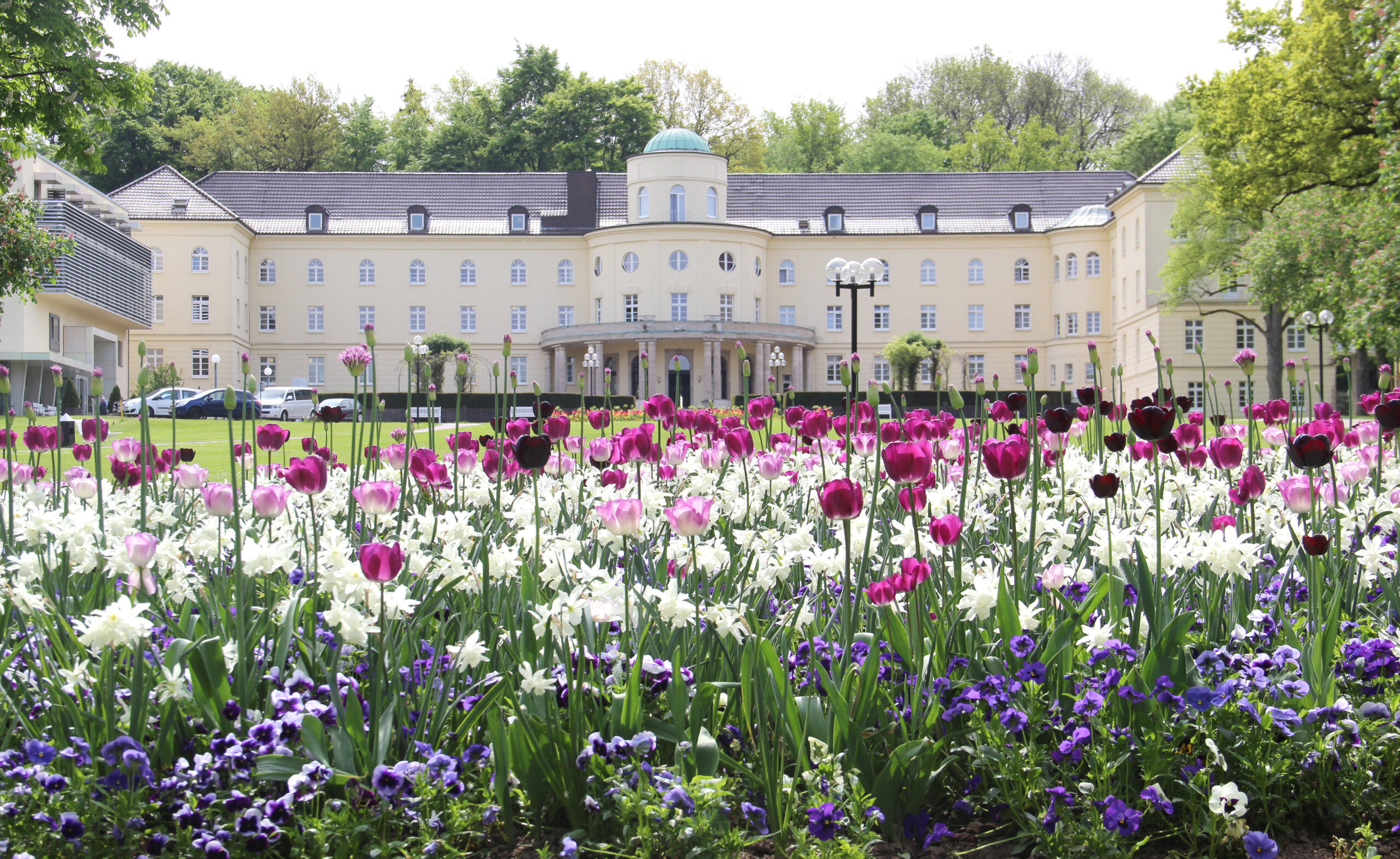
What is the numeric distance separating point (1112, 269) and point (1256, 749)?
54260 millimetres

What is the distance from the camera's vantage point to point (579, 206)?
186 ft

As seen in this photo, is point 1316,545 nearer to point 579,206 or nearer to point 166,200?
point 579,206

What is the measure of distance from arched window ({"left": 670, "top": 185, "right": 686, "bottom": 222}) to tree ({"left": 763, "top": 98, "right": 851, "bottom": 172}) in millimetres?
14518

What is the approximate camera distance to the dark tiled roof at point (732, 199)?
2226 inches

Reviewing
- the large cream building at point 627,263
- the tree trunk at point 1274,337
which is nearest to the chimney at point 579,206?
the large cream building at point 627,263

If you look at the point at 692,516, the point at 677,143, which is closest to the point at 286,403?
the point at 677,143

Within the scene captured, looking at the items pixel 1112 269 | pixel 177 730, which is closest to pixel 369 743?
pixel 177 730

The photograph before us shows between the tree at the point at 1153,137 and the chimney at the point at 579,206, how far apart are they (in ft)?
85.2

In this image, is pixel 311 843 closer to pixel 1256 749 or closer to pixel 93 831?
pixel 93 831

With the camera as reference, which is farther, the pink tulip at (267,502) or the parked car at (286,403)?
the parked car at (286,403)

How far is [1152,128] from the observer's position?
191 feet

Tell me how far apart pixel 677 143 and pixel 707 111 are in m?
13.4

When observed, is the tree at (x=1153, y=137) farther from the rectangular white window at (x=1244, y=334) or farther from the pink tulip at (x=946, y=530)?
the pink tulip at (x=946, y=530)

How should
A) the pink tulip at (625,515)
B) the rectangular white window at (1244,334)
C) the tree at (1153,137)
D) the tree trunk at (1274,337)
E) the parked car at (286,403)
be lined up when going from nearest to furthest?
the pink tulip at (625,515), the parked car at (286,403), the tree trunk at (1274,337), the rectangular white window at (1244,334), the tree at (1153,137)
